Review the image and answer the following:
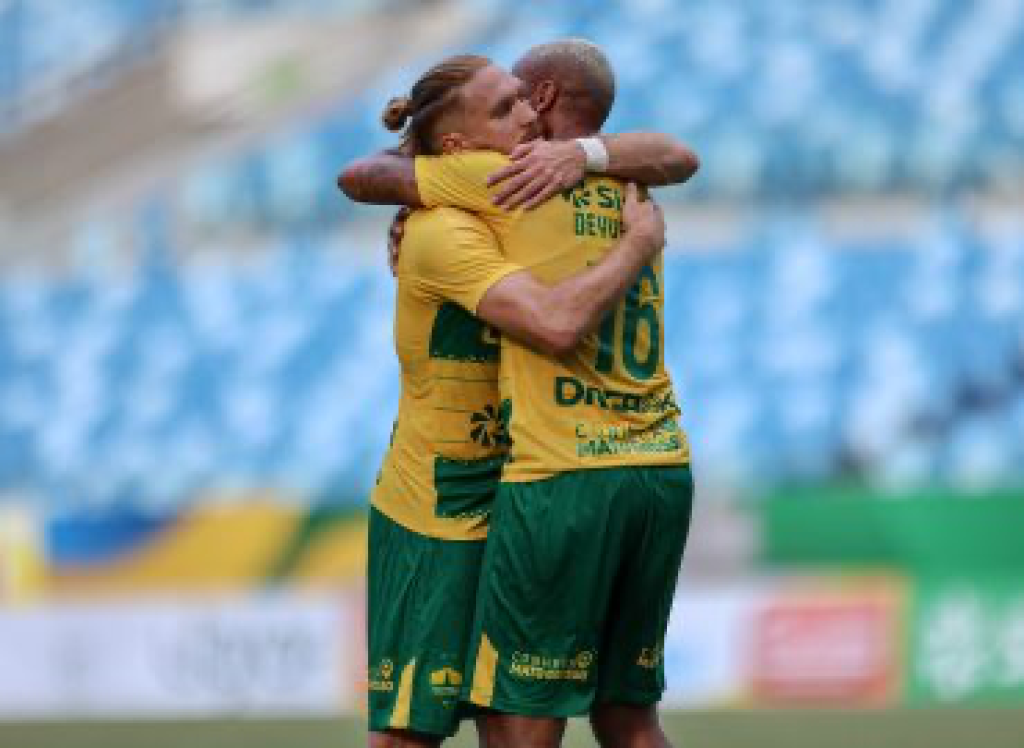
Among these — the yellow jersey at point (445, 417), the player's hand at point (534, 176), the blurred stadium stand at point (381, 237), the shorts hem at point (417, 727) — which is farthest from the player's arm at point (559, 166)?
the blurred stadium stand at point (381, 237)

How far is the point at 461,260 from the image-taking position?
4270mm

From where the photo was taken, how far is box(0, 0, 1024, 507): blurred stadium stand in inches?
532

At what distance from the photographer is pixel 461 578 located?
15.0 feet

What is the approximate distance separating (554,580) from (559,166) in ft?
2.88

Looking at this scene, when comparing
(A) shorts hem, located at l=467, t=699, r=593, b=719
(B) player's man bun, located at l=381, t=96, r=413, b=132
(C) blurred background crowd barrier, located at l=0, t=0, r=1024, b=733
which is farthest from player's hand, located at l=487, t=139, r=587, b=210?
(C) blurred background crowd barrier, located at l=0, t=0, r=1024, b=733

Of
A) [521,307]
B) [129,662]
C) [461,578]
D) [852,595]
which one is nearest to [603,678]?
[461,578]

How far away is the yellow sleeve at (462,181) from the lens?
432 centimetres

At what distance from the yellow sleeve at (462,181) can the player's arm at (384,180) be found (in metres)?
0.04

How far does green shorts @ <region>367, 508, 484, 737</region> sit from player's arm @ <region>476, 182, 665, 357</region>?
0.62m

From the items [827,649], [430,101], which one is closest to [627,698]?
[430,101]

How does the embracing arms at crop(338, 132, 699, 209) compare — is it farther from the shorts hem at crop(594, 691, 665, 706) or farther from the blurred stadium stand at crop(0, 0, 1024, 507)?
the blurred stadium stand at crop(0, 0, 1024, 507)

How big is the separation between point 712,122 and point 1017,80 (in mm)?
2310

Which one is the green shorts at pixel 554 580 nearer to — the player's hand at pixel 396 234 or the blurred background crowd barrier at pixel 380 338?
the player's hand at pixel 396 234

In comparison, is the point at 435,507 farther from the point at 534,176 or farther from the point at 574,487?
the point at 534,176
